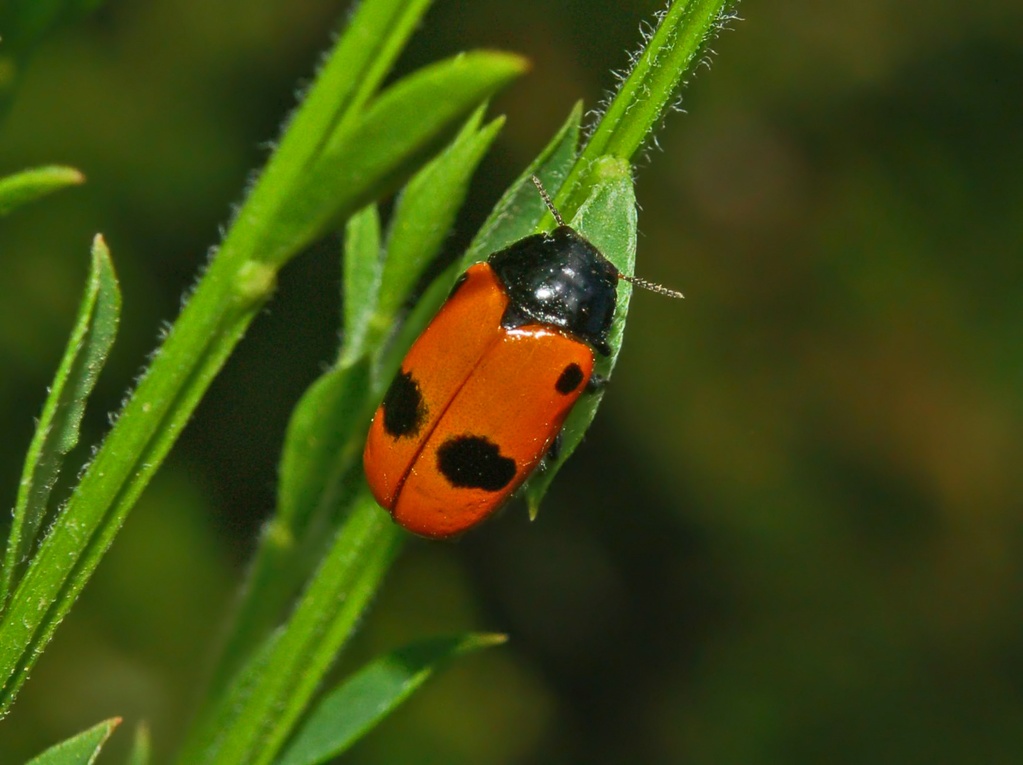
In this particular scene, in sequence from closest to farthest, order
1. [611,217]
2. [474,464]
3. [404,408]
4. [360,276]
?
→ [611,217], [360,276], [404,408], [474,464]

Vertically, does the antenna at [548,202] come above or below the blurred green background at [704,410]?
above

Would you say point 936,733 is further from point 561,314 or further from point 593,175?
point 593,175

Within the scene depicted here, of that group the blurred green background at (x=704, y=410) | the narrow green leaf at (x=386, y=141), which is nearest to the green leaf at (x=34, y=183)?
the narrow green leaf at (x=386, y=141)

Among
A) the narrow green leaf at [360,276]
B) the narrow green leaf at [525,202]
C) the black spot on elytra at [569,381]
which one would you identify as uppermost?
the narrow green leaf at [525,202]

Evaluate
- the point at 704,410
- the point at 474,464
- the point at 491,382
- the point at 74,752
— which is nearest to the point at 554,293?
the point at 491,382

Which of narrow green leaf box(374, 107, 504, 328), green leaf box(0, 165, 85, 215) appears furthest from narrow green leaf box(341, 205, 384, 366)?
green leaf box(0, 165, 85, 215)

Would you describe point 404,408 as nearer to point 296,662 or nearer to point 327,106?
point 296,662

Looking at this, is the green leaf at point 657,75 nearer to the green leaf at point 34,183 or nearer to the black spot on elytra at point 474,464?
the green leaf at point 34,183

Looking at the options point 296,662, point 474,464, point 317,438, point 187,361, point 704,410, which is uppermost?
point 187,361
